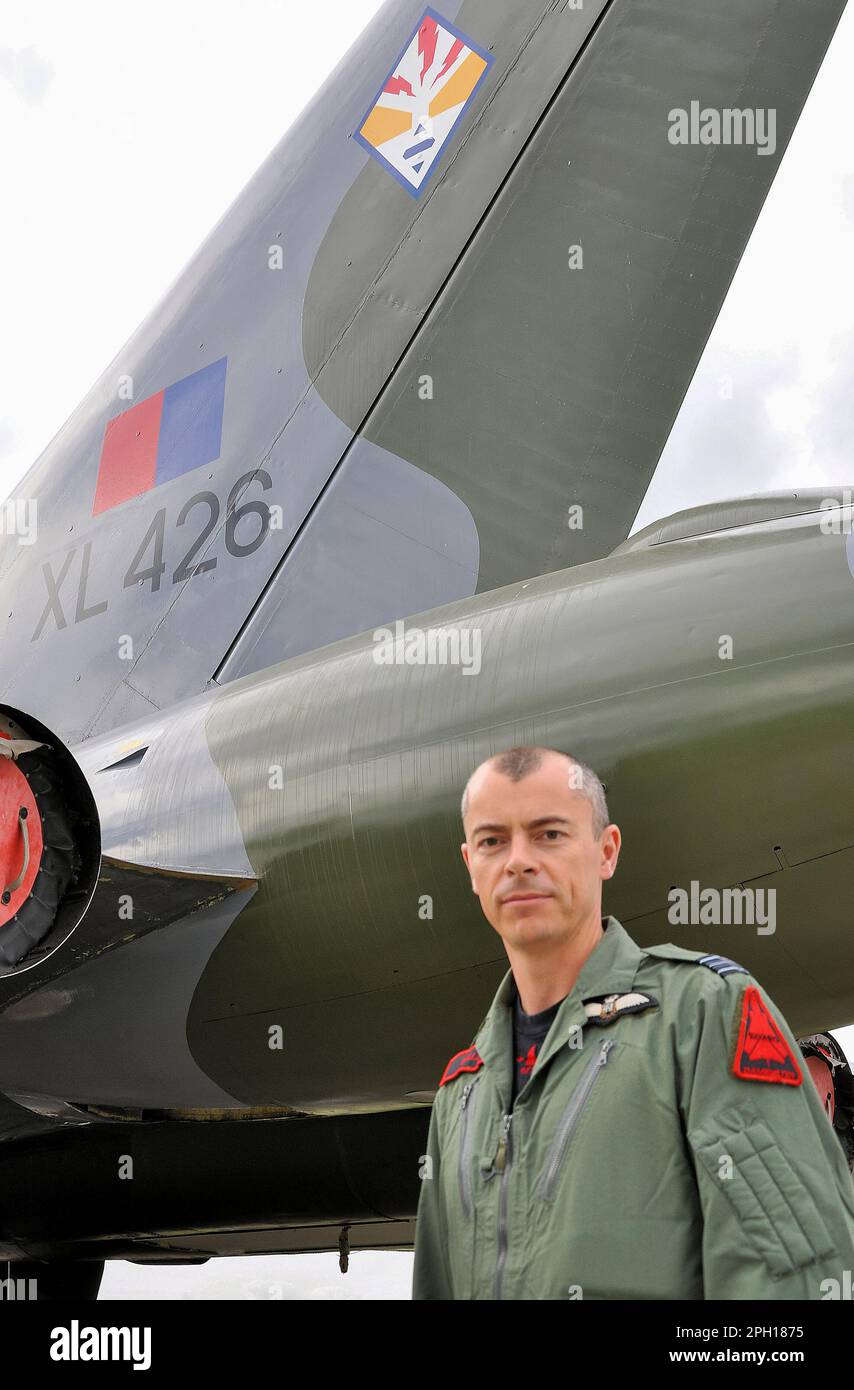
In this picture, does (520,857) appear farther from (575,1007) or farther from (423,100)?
(423,100)

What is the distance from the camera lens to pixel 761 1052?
147cm

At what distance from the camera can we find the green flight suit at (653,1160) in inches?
54.9

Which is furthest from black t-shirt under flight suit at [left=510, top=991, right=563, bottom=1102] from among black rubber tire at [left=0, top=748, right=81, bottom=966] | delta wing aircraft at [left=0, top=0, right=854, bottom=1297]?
black rubber tire at [left=0, top=748, right=81, bottom=966]

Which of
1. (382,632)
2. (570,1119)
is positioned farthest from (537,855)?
(382,632)

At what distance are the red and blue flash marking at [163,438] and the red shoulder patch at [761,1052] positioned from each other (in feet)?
12.7

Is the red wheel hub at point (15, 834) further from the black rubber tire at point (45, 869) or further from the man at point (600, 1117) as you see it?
the man at point (600, 1117)

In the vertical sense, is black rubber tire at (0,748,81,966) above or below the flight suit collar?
above

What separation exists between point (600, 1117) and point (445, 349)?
3737 millimetres

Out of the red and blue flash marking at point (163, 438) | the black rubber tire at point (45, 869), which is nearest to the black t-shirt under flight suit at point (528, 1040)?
the black rubber tire at point (45, 869)

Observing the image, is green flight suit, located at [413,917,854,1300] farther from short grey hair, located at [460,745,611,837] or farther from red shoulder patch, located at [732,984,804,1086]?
short grey hair, located at [460,745,611,837]

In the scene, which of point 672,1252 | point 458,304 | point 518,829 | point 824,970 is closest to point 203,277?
point 458,304

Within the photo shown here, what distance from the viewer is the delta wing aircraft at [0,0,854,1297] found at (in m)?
2.79

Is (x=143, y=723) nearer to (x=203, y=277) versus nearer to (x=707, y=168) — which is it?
(x=203, y=277)

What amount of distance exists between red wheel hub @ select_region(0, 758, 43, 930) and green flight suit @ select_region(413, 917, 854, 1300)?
4.95 ft
